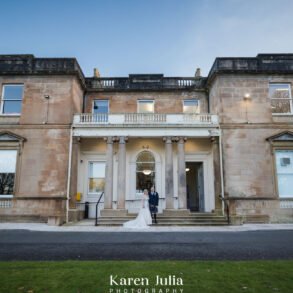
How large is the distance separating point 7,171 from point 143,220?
8275mm

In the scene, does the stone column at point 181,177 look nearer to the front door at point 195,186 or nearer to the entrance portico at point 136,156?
the entrance portico at point 136,156

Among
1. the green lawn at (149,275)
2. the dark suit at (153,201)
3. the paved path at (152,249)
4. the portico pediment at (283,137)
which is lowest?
the paved path at (152,249)

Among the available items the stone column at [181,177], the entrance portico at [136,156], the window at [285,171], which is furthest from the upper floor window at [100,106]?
the window at [285,171]

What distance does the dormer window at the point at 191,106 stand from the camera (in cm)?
1770

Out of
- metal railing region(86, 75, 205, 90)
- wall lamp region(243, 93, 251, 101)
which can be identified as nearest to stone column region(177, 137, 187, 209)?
wall lamp region(243, 93, 251, 101)

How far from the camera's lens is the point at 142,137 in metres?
15.4

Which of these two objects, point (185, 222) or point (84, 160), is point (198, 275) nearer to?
point (185, 222)

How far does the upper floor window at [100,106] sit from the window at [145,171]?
402 cm

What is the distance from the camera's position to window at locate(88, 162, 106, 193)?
16.9 metres

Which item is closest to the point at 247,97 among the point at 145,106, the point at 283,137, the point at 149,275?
the point at 283,137

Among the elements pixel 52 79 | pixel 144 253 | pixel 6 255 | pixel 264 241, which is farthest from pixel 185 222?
pixel 52 79

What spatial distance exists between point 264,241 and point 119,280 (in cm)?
573

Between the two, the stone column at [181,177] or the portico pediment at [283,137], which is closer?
the stone column at [181,177]

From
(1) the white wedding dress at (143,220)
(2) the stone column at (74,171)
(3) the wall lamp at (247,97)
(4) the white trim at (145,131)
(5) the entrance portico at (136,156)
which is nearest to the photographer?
(1) the white wedding dress at (143,220)
